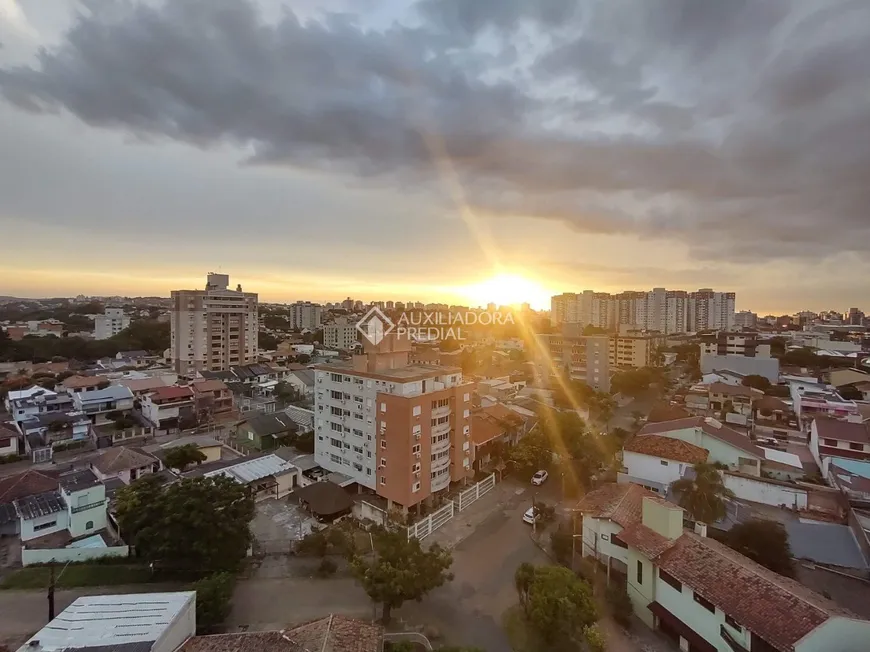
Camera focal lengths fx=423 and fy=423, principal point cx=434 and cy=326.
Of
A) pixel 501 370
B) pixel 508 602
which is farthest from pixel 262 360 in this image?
pixel 508 602

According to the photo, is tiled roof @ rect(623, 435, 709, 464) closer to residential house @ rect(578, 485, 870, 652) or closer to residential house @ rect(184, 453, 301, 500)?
residential house @ rect(578, 485, 870, 652)

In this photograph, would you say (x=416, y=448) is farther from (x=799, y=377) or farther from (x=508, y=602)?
(x=799, y=377)

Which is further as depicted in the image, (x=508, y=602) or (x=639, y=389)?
(x=639, y=389)

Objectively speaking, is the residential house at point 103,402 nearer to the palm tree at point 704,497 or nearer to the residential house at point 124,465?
the residential house at point 124,465

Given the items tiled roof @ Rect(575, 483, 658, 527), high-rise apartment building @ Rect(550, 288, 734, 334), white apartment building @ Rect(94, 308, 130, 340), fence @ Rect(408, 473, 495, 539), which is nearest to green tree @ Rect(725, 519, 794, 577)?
tiled roof @ Rect(575, 483, 658, 527)

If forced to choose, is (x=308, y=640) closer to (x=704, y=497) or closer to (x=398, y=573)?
(x=398, y=573)

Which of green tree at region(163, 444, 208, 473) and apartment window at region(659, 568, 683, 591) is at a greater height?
apartment window at region(659, 568, 683, 591)

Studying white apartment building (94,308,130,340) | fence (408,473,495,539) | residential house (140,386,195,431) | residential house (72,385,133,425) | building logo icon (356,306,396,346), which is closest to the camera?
fence (408,473,495,539)
